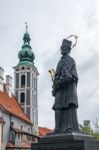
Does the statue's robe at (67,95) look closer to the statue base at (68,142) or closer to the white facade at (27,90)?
the statue base at (68,142)

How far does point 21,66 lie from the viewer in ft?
216

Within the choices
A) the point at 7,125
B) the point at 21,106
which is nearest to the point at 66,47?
the point at 7,125

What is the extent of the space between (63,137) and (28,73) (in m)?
53.6

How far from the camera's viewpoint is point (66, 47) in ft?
41.6

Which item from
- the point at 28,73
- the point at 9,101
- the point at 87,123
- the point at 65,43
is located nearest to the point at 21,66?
the point at 28,73

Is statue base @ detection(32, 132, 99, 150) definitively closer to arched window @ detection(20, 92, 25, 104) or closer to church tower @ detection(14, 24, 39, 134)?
church tower @ detection(14, 24, 39, 134)

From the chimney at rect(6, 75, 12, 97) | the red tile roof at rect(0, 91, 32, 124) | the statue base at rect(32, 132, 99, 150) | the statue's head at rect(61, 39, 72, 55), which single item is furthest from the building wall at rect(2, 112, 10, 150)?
the statue base at rect(32, 132, 99, 150)

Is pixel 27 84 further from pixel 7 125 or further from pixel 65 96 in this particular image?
pixel 65 96

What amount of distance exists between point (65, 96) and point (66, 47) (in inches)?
67.4

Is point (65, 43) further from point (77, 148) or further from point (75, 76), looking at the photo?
point (77, 148)

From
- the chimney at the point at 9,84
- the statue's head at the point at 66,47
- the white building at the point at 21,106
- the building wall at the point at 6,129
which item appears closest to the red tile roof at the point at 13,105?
the white building at the point at 21,106

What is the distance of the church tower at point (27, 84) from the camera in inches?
2470

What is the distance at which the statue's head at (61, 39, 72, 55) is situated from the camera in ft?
41.5

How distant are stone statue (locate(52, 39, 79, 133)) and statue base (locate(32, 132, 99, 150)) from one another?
44cm
